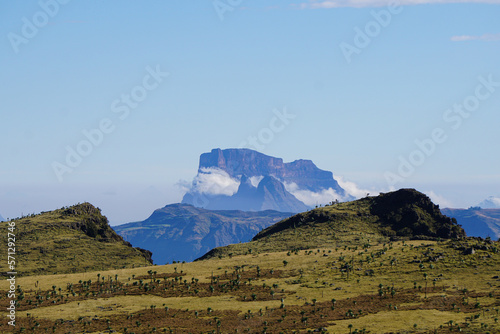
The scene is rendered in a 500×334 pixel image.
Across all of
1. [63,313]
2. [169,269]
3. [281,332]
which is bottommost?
[281,332]

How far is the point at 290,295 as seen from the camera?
133 m

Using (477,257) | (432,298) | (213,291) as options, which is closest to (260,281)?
(213,291)

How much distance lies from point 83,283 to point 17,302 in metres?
19.5

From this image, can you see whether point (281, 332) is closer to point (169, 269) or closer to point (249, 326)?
point (249, 326)

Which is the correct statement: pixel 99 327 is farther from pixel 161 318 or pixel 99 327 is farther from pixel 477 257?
pixel 477 257

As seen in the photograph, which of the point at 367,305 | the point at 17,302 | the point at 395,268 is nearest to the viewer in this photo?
the point at 367,305

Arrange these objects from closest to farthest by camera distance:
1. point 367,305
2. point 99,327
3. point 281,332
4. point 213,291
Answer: point 281,332, point 99,327, point 367,305, point 213,291

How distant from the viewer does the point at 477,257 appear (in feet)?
500

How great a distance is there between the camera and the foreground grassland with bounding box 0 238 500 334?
357ft

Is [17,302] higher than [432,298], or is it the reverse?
[17,302]

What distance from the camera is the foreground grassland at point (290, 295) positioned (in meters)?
109

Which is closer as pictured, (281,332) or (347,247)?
(281,332)

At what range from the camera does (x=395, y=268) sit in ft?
498

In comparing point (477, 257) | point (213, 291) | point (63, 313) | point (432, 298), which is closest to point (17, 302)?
point (63, 313)
